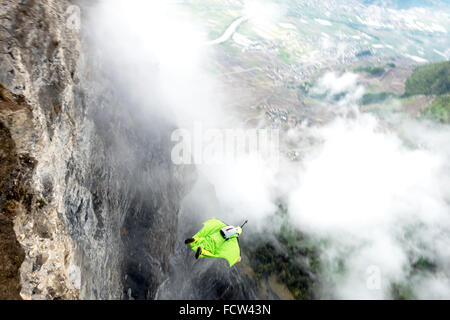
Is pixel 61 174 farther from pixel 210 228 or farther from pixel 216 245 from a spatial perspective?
pixel 216 245

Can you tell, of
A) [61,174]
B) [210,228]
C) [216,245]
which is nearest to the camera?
[61,174]

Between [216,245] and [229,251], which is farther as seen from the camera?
[229,251]

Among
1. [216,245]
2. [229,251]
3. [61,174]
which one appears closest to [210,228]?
[216,245]
